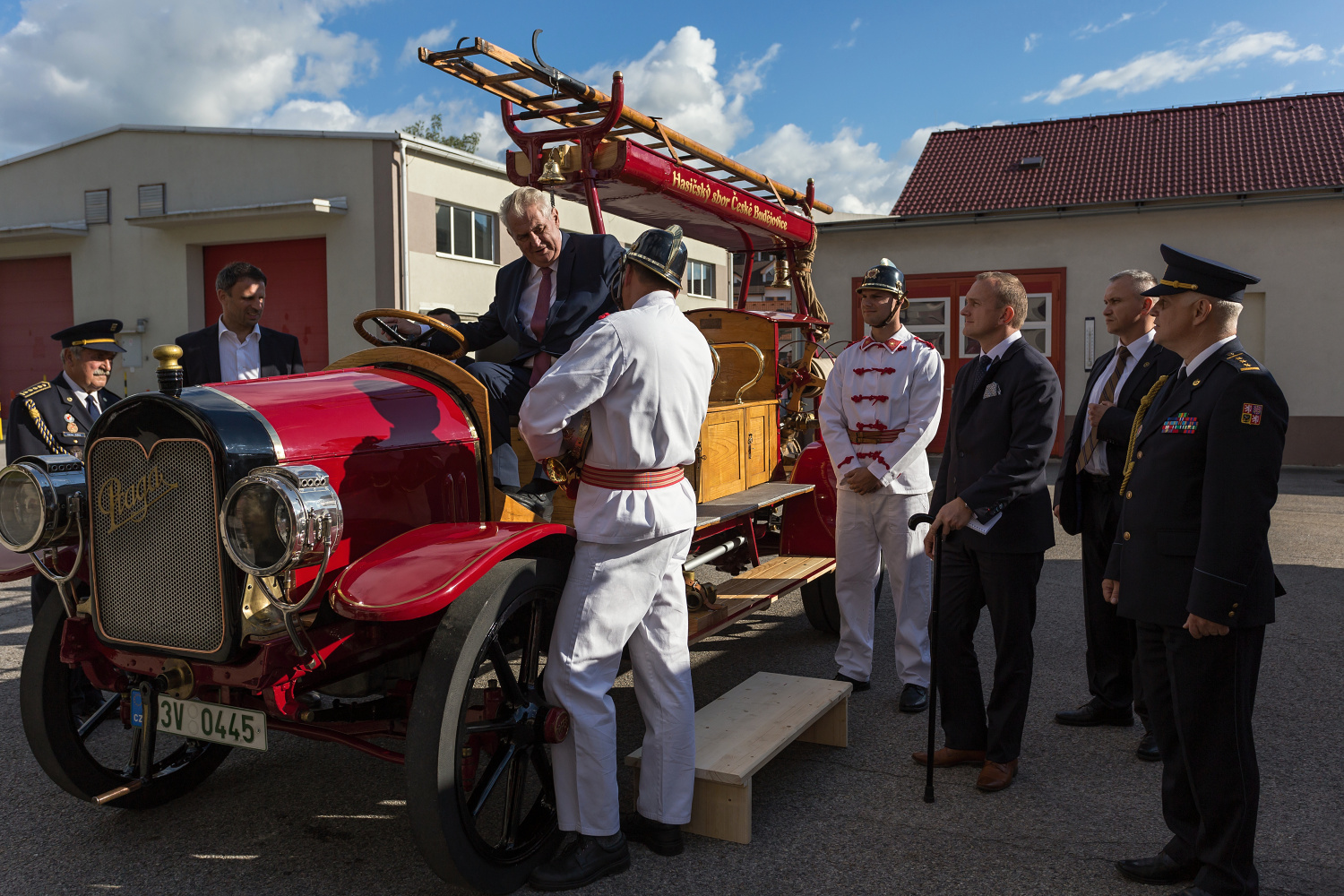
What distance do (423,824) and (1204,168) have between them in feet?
58.0

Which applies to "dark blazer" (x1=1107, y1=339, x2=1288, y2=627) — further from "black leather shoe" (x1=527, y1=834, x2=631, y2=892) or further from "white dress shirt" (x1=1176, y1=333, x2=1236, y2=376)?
"black leather shoe" (x1=527, y1=834, x2=631, y2=892)

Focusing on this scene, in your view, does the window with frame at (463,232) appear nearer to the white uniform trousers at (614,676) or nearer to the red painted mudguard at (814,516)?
the red painted mudguard at (814,516)

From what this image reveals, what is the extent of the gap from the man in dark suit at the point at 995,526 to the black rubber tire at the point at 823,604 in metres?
1.74

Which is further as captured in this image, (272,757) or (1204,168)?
(1204,168)

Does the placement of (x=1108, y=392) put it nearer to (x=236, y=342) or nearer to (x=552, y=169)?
(x=552, y=169)

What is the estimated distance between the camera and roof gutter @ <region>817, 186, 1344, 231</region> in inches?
554

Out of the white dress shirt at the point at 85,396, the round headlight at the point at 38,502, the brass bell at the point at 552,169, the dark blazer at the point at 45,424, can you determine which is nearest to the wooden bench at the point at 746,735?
the round headlight at the point at 38,502

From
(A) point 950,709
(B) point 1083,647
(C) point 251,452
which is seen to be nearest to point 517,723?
(C) point 251,452

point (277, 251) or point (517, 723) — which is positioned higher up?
point (277, 251)

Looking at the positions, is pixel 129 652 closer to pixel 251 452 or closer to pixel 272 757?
pixel 251 452

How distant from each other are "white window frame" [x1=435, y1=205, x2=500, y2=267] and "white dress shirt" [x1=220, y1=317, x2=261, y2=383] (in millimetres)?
14548

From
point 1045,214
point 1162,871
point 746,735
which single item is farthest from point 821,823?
point 1045,214

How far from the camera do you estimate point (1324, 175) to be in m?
14.9

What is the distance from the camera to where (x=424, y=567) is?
8.66 feet
